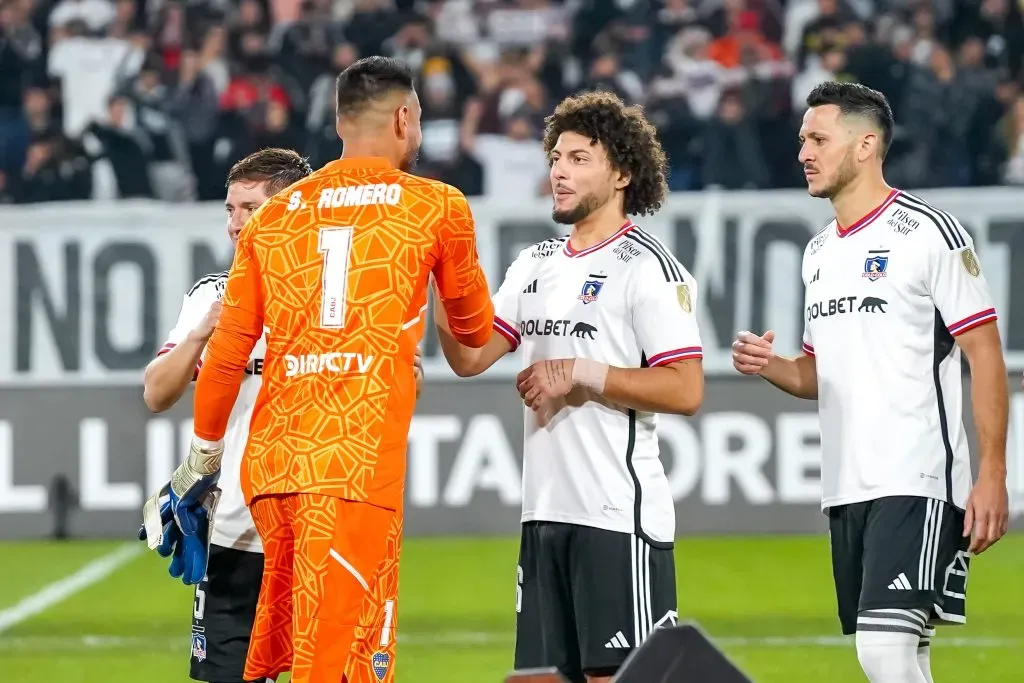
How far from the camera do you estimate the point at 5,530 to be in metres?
10.4

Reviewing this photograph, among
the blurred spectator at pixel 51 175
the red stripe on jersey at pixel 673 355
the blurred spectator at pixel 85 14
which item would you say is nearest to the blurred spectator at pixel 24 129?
the blurred spectator at pixel 51 175

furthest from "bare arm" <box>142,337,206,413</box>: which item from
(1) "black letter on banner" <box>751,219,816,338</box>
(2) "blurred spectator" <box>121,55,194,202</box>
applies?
(2) "blurred spectator" <box>121,55,194,202</box>

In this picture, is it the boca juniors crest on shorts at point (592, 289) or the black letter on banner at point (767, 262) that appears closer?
the boca juniors crest on shorts at point (592, 289)

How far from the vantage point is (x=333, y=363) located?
3797mm

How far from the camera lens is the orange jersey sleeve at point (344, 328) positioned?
3.79 metres

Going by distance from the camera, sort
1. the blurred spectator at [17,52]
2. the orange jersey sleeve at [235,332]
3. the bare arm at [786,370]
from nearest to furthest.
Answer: the orange jersey sleeve at [235,332]
the bare arm at [786,370]
the blurred spectator at [17,52]

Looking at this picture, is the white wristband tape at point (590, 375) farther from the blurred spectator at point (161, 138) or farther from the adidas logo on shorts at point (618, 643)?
the blurred spectator at point (161, 138)

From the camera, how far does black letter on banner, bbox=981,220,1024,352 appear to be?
33.1 ft

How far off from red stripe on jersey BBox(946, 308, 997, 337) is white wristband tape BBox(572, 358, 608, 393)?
45.2 inches

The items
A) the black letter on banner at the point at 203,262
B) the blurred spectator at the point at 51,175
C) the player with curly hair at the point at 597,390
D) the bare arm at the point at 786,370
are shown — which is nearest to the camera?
the player with curly hair at the point at 597,390

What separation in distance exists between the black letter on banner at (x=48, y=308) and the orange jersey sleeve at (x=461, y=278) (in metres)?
6.94

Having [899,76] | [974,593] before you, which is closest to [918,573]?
[974,593]

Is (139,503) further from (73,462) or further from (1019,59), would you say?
(1019,59)

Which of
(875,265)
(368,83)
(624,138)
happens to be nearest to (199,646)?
(368,83)
